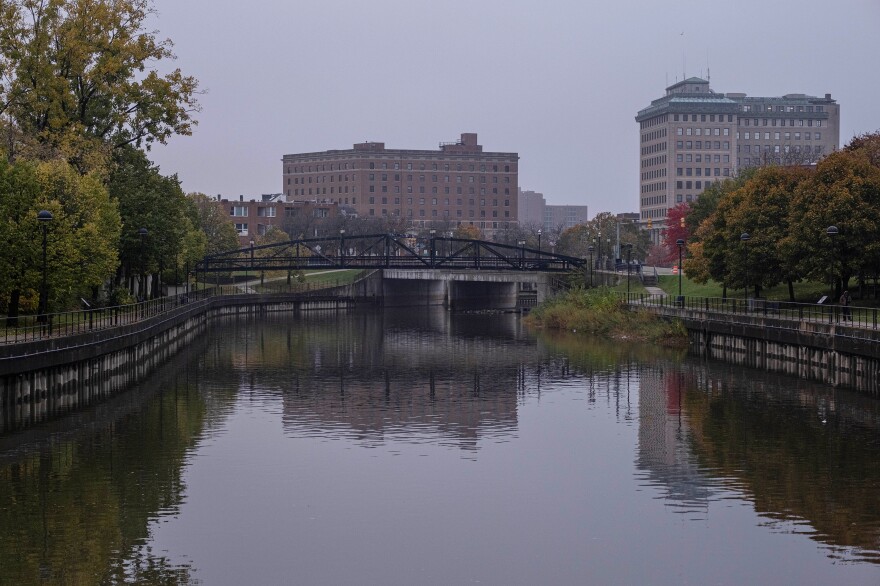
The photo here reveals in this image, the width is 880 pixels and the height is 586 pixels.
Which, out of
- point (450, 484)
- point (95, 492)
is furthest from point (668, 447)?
point (95, 492)

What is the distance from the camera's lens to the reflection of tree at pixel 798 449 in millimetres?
28747

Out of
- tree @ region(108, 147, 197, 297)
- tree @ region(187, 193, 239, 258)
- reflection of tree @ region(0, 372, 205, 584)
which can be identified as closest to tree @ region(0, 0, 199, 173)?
tree @ region(108, 147, 197, 297)

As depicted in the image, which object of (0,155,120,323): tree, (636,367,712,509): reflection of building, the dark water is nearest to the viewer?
the dark water

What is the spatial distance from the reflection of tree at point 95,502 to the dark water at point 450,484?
3.7 inches

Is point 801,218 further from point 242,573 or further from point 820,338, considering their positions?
point 242,573

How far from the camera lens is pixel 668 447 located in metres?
38.5

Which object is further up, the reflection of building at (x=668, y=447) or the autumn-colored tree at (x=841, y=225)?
the autumn-colored tree at (x=841, y=225)

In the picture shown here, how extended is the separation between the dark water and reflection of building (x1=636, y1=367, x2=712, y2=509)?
0.14 m

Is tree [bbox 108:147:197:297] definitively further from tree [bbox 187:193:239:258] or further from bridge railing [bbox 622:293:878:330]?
tree [bbox 187:193:239:258]

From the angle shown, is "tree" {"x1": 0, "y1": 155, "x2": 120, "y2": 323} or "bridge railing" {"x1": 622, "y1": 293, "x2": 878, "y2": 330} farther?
"bridge railing" {"x1": 622, "y1": 293, "x2": 878, "y2": 330}

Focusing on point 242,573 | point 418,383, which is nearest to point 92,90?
point 418,383

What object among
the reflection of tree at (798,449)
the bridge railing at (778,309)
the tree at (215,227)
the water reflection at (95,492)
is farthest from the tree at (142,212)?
the tree at (215,227)

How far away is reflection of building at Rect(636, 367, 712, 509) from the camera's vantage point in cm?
3164

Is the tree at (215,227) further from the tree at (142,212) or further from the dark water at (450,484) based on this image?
the dark water at (450,484)
